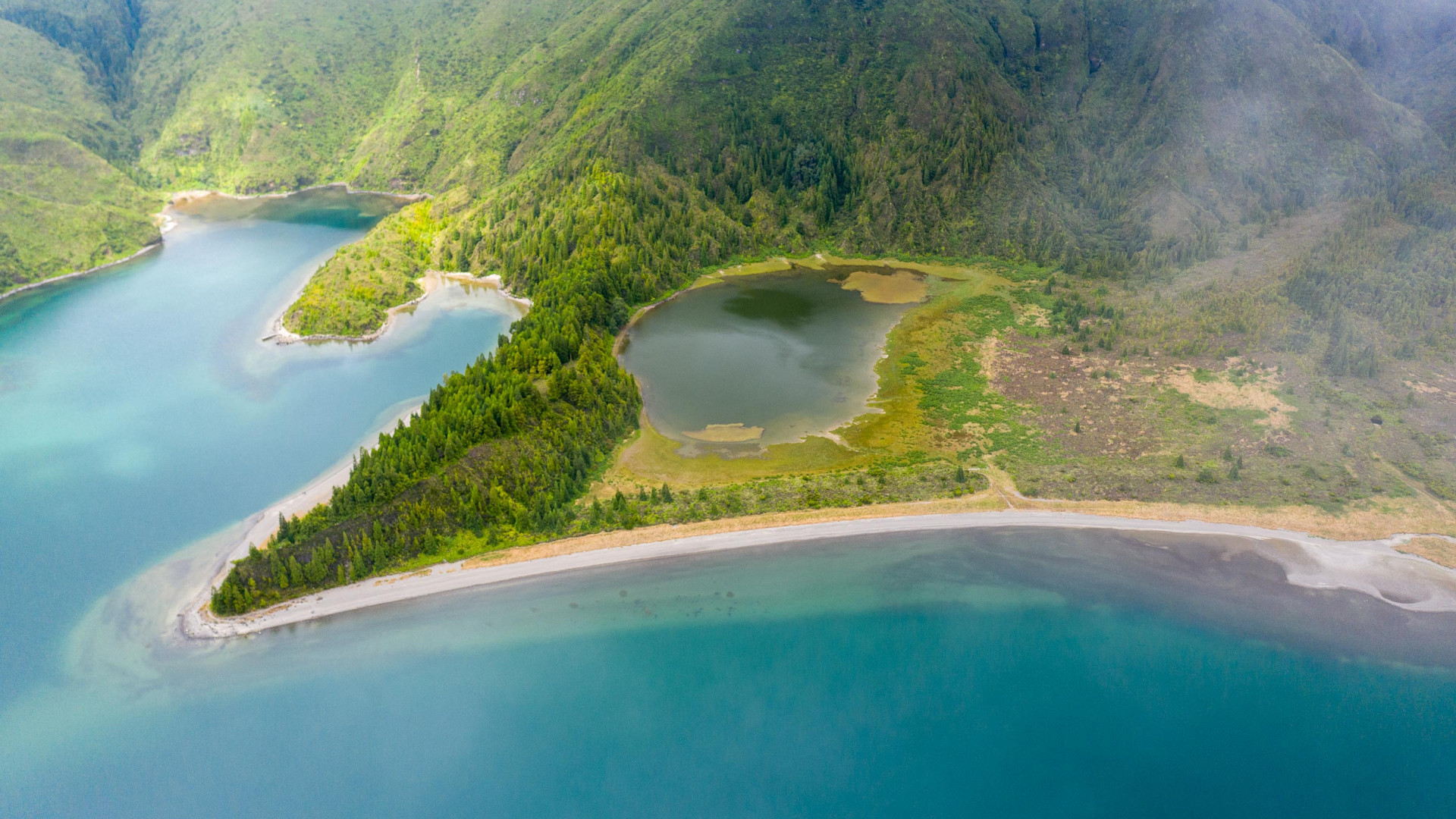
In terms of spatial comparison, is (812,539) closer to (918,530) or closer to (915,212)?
(918,530)

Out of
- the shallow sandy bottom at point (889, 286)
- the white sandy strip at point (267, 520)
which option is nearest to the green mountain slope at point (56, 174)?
the white sandy strip at point (267, 520)

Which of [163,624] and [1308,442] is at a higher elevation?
[163,624]

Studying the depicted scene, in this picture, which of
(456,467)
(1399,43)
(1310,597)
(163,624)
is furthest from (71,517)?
(1399,43)

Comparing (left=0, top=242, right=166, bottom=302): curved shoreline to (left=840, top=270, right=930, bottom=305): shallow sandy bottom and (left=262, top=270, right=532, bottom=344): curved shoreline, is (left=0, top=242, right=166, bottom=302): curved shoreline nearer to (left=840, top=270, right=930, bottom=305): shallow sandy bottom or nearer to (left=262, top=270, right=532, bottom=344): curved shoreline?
(left=262, top=270, right=532, bottom=344): curved shoreline

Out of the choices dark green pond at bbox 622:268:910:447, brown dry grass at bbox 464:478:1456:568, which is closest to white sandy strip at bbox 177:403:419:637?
brown dry grass at bbox 464:478:1456:568

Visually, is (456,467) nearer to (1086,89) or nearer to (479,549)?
(479,549)

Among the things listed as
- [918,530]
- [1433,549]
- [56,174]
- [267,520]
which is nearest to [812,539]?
[918,530]

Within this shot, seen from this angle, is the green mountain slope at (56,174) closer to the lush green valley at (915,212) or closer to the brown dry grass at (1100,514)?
the lush green valley at (915,212)
